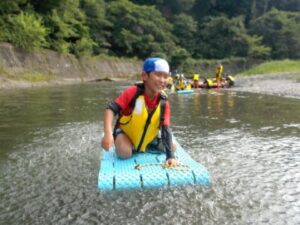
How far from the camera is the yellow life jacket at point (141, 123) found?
5332 mm

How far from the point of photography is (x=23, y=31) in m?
30.1

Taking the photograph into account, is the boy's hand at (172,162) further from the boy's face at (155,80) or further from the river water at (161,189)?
the boy's face at (155,80)

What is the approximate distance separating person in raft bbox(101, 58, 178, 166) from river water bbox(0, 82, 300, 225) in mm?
610

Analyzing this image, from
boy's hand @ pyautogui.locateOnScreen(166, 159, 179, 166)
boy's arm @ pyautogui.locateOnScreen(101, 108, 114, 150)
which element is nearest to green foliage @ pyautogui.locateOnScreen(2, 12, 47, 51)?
boy's arm @ pyautogui.locateOnScreen(101, 108, 114, 150)

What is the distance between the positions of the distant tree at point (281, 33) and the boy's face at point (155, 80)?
5582 cm

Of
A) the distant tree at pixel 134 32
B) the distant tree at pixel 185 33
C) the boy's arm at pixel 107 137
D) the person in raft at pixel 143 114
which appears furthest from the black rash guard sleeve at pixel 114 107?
the distant tree at pixel 185 33

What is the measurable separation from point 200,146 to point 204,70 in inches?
1964

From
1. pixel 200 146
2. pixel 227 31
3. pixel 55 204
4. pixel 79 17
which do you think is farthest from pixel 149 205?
pixel 227 31

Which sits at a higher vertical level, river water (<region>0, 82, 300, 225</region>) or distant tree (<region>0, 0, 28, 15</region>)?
distant tree (<region>0, 0, 28, 15</region>)

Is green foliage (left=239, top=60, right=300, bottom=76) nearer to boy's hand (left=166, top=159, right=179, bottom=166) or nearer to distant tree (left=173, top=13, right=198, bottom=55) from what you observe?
distant tree (left=173, top=13, right=198, bottom=55)

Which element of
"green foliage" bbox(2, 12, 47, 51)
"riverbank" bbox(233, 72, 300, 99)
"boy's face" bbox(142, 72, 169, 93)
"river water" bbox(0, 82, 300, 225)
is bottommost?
"riverbank" bbox(233, 72, 300, 99)

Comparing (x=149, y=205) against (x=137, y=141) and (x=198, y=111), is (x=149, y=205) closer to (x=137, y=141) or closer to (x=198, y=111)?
(x=137, y=141)

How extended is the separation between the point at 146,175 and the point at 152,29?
48799 mm

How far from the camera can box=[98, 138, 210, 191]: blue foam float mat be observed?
448 centimetres
